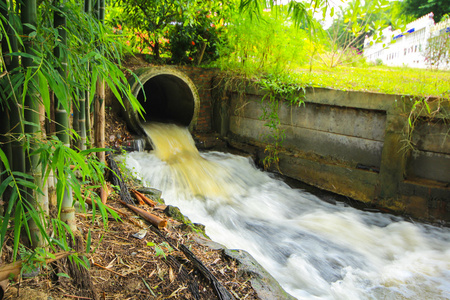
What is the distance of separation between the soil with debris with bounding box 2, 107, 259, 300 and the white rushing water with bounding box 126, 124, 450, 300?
3.44 ft

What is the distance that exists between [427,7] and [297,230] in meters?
18.3

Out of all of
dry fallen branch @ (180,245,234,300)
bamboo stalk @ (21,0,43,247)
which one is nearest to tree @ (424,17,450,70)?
dry fallen branch @ (180,245,234,300)

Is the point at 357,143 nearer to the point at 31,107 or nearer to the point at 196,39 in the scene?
the point at 196,39

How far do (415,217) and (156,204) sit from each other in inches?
152

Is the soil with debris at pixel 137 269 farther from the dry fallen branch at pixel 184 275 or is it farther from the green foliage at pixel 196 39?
the green foliage at pixel 196 39

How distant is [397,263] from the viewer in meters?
4.27

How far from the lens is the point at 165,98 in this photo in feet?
27.2

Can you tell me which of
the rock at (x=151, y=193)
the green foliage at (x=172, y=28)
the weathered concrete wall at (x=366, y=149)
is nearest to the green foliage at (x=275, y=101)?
the weathered concrete wall at (x=366, y=149)

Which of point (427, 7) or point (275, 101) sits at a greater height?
point (427, 7)

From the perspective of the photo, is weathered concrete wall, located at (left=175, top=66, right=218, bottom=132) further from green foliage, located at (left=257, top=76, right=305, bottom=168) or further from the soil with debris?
the soil with debris

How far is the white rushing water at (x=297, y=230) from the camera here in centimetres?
379

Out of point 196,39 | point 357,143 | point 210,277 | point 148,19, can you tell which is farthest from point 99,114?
point 196,39

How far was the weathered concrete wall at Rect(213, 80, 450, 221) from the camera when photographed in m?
5.21

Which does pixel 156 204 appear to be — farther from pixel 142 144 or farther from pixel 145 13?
pixel 145 13
